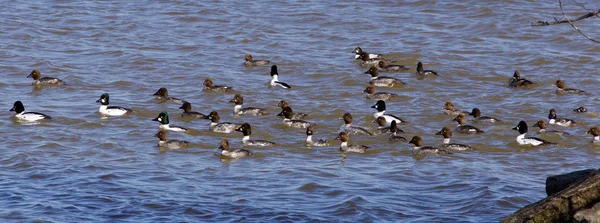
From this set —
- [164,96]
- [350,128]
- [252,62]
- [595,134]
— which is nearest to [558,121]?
[595,134]

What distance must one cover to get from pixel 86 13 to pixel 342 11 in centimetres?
768

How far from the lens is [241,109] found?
71.3ft

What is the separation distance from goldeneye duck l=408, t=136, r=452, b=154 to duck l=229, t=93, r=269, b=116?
4010 mm

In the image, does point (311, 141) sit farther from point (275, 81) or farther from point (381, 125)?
point (275, 81)

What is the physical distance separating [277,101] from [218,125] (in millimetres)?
2471

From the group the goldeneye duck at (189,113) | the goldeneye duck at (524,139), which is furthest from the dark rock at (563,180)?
the goldeneye duck at (189,113)

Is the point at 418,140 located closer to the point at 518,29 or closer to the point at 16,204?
the point at 16,204

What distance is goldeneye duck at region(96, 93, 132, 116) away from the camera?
2119 centimetres

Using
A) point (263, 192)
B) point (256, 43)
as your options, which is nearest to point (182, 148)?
point (263, 192)

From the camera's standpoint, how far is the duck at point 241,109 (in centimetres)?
2156

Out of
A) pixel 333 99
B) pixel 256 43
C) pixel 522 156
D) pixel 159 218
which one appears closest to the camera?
pixel 159 218

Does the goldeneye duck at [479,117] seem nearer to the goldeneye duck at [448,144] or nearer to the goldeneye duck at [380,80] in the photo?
the goldeneye duck at [448,144]

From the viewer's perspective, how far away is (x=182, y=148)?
18.9 meters

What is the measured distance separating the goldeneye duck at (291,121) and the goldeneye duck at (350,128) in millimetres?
678
